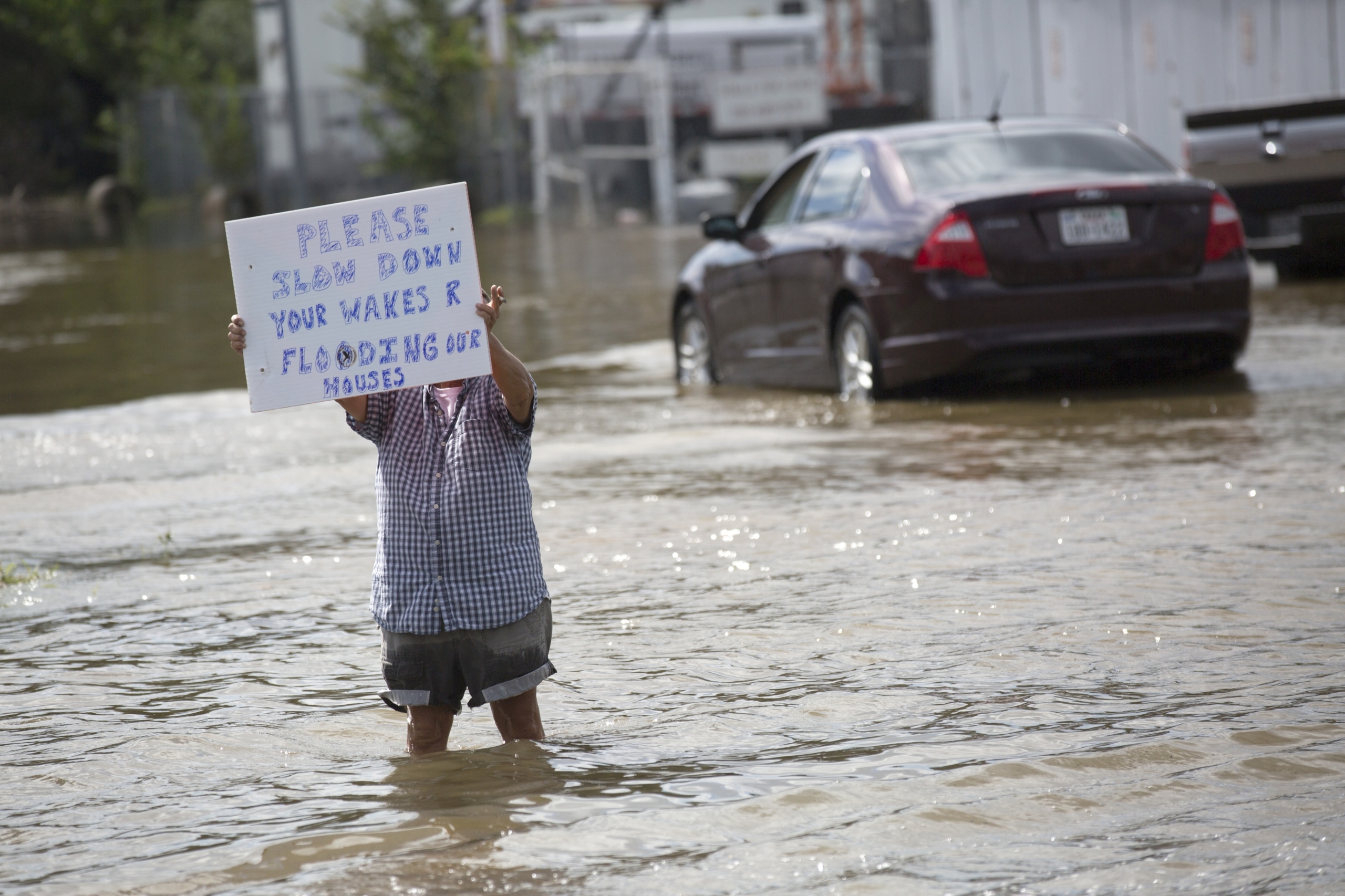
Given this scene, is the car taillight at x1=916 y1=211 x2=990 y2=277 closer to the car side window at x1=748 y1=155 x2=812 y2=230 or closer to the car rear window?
the car rear window

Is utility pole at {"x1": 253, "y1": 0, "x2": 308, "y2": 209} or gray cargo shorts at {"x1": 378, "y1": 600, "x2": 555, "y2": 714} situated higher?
utility pole at {"x1": 253, "y1": 0, "x2": 308, "y2": 209}

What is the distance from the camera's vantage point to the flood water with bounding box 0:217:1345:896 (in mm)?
3719

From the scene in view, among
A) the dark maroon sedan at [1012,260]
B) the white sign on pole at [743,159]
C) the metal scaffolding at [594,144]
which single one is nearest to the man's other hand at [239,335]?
the dark maroon sedan at [1012,260]

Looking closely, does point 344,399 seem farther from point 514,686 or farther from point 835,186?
point 835,186

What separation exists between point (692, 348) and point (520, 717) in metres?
7.67

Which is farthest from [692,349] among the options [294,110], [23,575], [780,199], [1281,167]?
[294,110]

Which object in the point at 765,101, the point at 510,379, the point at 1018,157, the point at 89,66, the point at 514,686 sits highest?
the point at 89,66

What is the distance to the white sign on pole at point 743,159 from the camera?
27.8 metres

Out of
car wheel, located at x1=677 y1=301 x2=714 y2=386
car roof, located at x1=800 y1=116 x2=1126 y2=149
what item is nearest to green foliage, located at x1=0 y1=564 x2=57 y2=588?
car roof, located at x1=800 y1=116 x2=1126 y2=149

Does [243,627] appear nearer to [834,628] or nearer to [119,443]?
[834,628]

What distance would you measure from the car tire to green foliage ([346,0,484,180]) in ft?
79.0

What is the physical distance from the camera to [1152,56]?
70.2 ft

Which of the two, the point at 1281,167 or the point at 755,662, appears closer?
the point at 755,662

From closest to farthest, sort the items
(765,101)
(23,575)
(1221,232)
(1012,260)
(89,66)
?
(23,575) → (1012,260) → (1221,232) → (765,101) → (89,66)
